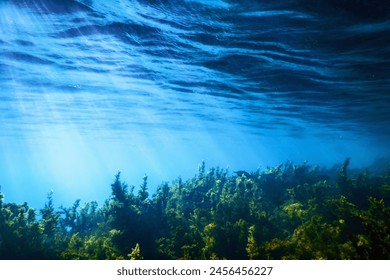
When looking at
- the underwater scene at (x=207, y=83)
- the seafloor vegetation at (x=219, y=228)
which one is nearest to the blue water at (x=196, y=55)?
the underwater scene at (x=207, y=83)

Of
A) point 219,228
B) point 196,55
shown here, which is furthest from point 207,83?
point 219,228

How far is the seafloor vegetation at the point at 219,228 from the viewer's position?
6.56 metres

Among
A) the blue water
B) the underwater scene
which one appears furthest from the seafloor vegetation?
the blue water

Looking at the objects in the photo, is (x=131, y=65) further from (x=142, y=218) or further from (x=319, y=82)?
(x=319, y=82)

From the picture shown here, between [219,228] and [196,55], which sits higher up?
[196,55]

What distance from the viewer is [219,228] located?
8.66 m

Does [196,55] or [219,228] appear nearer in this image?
[219,228]

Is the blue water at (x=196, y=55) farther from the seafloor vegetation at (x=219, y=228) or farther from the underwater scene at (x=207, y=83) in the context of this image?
the seafloor vegetation at (x=219, y=228)

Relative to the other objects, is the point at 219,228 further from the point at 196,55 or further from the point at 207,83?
the point at 207,83

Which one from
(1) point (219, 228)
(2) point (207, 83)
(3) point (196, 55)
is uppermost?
(3) point (196, 55)

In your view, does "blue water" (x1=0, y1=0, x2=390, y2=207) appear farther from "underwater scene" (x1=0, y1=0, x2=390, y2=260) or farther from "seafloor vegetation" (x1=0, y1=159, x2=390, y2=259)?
"seafloor vegetation" (x1=0, y1=159, x2=390, y2=259)

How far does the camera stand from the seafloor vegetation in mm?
6562

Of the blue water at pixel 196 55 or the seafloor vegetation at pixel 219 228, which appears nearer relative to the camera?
the seafloor vegetation at pixel 219 228

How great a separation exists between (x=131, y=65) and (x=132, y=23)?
179 inches
